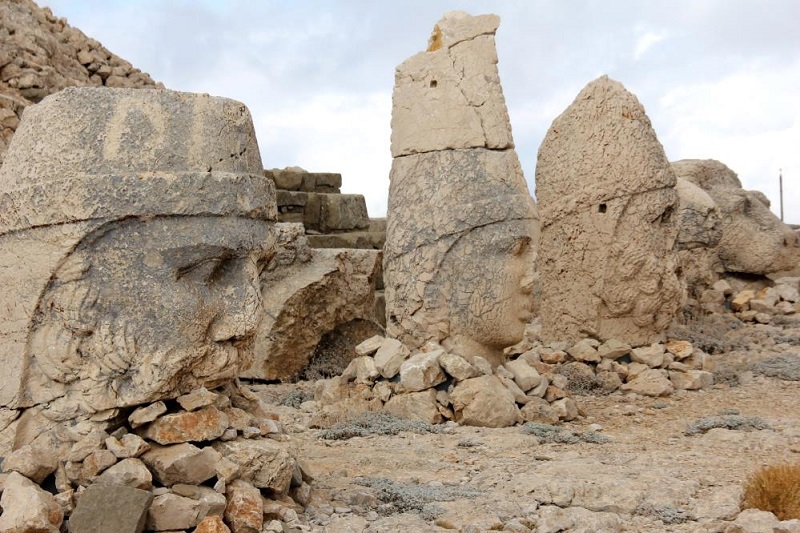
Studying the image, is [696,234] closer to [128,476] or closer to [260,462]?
[260,462]

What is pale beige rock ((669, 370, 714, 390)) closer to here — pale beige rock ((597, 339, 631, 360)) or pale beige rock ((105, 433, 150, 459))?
pale beige rock ((597, 339, 631, 360))

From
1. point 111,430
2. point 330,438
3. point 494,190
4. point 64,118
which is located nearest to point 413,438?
point 330,438

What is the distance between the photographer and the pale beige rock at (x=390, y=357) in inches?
265

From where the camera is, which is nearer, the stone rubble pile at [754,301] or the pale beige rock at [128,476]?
the pale beige rock at [128,476]

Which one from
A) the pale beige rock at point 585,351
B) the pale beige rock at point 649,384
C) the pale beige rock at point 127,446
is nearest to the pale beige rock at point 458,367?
the pale beige rock at point 649,384

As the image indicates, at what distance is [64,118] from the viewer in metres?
3.76

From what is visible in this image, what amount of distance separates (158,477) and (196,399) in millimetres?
365

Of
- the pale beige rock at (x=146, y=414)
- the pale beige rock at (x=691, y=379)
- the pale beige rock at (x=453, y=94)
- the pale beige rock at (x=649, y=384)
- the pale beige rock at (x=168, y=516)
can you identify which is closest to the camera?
the pale beige rock at (x=168, y=516)

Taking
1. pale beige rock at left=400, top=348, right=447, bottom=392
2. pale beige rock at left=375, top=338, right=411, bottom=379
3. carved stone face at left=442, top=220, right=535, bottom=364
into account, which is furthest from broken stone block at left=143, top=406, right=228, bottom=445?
carved stone face at left=442, top=220, right=535, bottom=364

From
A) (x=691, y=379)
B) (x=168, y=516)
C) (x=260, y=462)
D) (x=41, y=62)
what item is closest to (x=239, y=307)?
(x=260, y=462)

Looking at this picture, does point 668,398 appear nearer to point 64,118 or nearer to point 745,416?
point 745,416

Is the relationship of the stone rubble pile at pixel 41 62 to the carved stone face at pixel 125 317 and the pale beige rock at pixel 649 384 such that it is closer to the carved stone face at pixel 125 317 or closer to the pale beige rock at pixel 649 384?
the pale beige rock at pixel 649 384

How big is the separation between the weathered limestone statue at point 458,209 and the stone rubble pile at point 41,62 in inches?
251

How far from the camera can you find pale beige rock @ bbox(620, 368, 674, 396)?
7.63 m
